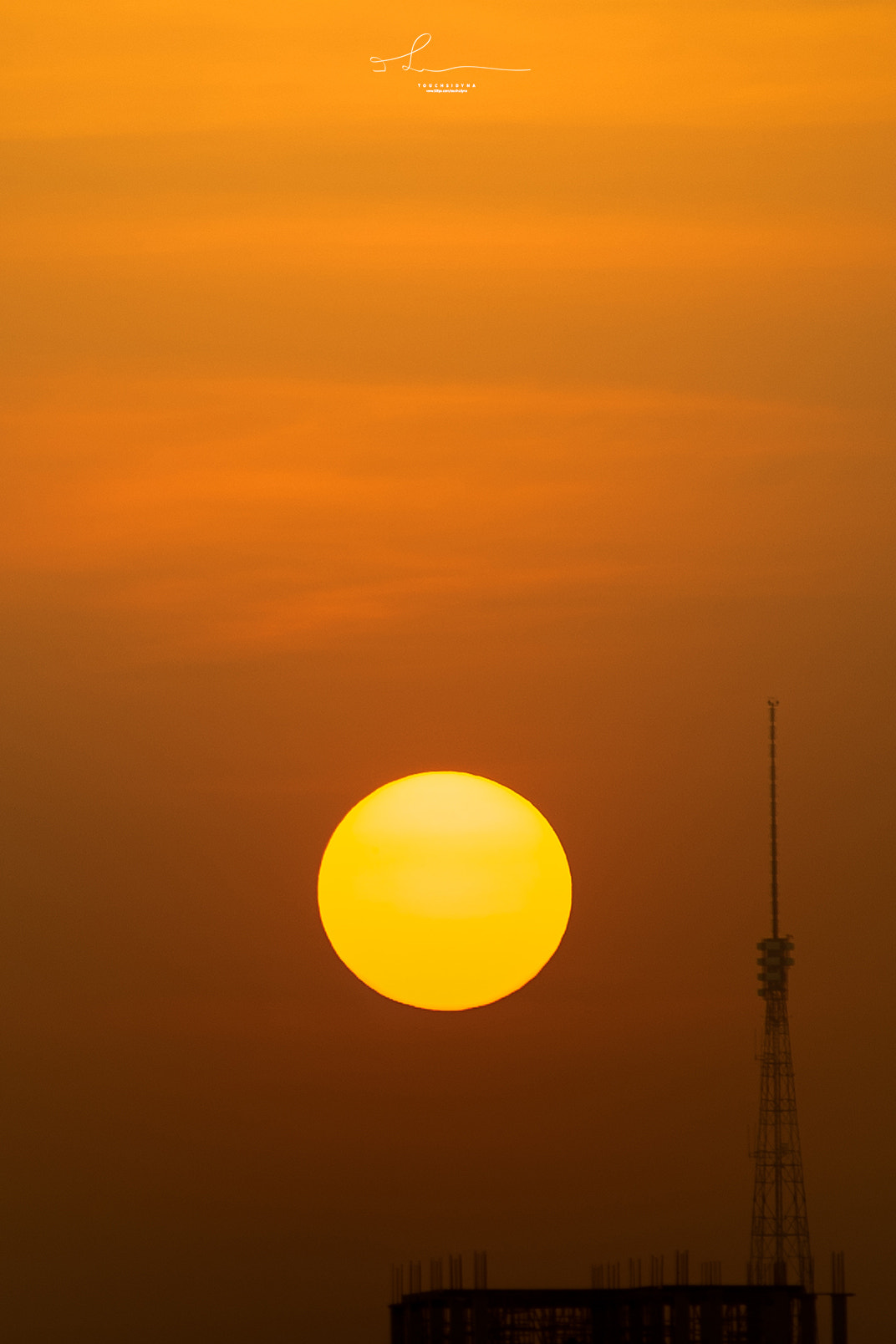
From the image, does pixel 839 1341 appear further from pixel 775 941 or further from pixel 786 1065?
pixel 775 941

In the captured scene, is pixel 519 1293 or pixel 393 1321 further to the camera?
pixel 393 1321

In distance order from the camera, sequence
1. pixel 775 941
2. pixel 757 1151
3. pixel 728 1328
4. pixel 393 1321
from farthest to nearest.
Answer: pixel 775 941 < pixel 757 1151 < pixel 393 1321 < pixel 728 1328

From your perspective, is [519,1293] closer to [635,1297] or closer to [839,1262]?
[635,1297]

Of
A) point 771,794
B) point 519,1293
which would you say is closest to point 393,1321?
point 519,1293

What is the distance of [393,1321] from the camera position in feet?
303

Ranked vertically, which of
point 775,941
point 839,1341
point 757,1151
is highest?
point 775,941

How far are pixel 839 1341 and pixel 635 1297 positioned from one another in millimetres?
7151

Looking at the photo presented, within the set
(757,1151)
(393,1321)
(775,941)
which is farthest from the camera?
(775,941)

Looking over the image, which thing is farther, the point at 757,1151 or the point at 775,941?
the point at 775,941

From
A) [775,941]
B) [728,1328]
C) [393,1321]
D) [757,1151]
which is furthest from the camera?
[775,941]

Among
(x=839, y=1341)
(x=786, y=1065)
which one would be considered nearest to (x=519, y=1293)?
(x=839, y=1341)

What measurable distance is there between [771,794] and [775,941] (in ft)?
48.7

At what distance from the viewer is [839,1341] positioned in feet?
269

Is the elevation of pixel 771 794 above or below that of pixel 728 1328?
above
